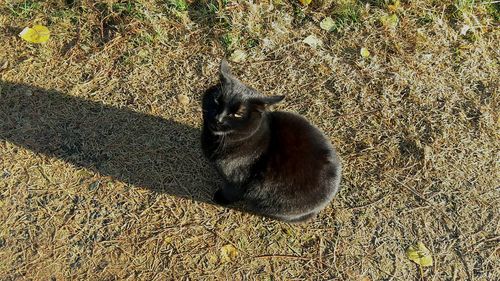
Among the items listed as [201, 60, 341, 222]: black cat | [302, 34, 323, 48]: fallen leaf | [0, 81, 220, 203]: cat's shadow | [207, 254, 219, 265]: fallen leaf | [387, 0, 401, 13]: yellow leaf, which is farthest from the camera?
[387, 0, 401, 13]: yellow leaf

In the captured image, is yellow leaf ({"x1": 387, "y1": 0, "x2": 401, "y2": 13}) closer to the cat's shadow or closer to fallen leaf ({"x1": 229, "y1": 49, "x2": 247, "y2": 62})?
fallen leaf ({"x1": 229, "y1": 49, "x2": 247, "y2": 62})

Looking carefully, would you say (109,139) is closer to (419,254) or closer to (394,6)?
(419,254)

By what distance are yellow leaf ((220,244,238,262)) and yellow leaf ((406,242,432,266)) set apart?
1.15 meters

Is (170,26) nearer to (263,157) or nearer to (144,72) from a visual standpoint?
(144,72)

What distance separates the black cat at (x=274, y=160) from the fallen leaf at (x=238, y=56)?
1.04 meters

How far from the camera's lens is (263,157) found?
2531 millimetres

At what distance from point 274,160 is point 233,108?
1.49 feet

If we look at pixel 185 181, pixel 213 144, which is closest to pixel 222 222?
pixel 185 181

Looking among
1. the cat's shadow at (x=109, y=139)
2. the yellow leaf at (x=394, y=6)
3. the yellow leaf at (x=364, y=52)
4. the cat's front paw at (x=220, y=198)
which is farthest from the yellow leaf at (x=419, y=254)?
the yellow leaf at (x=394, y=6)

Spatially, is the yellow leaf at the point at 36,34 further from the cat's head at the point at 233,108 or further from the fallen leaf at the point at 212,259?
the fallen leaf at the point at 212,259

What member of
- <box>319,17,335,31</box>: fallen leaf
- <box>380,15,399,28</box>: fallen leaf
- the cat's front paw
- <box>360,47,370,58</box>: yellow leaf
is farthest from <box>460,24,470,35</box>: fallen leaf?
the cat's front paw

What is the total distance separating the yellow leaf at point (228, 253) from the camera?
2.82 meters

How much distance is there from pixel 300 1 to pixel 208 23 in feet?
2.72

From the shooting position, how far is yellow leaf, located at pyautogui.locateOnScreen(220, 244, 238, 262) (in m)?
2.82
